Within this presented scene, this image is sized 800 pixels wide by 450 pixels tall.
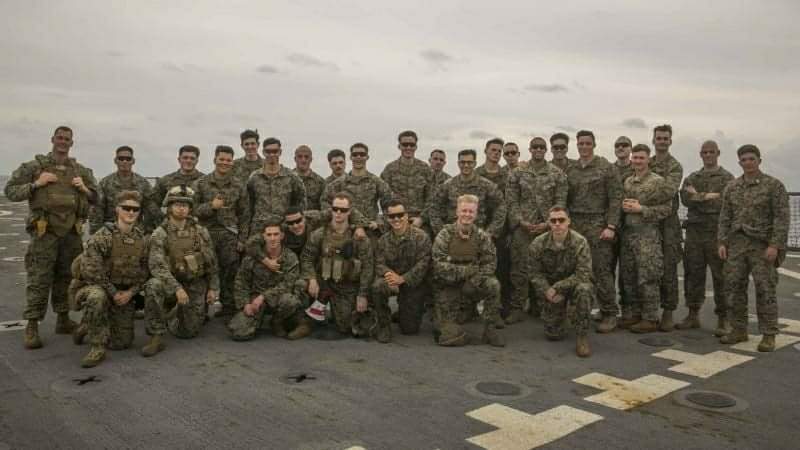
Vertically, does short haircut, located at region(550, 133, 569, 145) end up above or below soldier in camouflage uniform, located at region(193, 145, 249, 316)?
above

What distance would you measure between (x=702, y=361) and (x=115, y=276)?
5.75m

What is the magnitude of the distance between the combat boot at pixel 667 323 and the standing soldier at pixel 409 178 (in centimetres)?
340

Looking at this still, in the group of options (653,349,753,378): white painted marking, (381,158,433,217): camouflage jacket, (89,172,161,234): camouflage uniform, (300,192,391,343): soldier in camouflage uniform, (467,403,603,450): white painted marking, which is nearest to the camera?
(467,403,603,450): white painted marking

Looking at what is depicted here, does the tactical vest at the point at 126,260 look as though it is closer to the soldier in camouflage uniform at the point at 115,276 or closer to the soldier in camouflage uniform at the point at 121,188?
the soldier in camouflage uniform at the point at 115,276

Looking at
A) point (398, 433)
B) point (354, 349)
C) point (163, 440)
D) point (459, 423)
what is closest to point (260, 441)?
point (163, 440)

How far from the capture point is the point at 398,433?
388 cm

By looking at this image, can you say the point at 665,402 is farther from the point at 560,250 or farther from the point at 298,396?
the point at 298,396

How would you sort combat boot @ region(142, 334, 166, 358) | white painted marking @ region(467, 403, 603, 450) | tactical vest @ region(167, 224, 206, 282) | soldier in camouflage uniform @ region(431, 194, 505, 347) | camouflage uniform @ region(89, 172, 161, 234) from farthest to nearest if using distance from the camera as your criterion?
camouflage uniform @ region(89, 172, 161, 234) < soldier in camouflage uniform @ region(431, 194, 505, 347) < tactical vest @ region(167, 224, 206, 282) < combat boot @ region(142, 334, 166, 358) < white painted marking @ region(467, 403, 603, 450)

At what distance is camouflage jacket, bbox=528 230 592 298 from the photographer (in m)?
6.38

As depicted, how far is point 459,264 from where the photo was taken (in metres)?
6.73

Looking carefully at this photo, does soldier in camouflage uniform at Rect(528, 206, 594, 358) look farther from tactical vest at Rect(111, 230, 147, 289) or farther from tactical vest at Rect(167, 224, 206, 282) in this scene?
tactical vest at Rect(111, 230, 147, 289)

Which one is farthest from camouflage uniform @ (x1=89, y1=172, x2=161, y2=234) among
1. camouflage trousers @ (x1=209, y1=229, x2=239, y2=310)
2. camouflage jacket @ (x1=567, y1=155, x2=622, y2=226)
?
camouflage jacket @ (x1=567, y1=155, x2=622, y2=226)

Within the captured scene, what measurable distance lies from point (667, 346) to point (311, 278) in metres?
3.86

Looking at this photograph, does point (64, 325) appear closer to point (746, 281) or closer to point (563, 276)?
point (563, 276)
